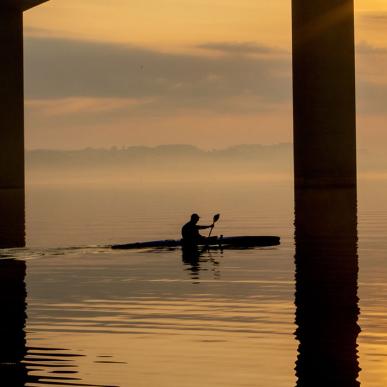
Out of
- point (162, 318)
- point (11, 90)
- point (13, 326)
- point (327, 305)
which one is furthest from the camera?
point (11, 90)

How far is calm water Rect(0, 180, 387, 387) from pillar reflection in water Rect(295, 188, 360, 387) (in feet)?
0.57

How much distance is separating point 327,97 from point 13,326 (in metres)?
37.1

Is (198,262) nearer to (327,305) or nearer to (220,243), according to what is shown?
(220,243)

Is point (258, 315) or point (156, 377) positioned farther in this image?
point (258, 315)

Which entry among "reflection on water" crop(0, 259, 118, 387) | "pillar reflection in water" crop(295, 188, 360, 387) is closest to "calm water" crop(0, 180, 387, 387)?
"reflection on water" crop(0, 259, 118, 387)

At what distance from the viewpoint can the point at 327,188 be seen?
171 ft

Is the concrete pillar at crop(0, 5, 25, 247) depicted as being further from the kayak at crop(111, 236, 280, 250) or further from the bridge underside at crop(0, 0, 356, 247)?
the kayak at crop(111, 236, 280, 250)

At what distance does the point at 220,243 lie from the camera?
97.8 ft

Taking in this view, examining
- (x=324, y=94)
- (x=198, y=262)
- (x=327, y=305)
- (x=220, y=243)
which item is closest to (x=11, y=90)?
(x=324, y=94)

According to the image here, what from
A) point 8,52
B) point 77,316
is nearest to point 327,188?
point 8,52

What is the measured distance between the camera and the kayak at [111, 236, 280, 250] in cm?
2944

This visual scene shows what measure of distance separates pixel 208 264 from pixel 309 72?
27.1 m

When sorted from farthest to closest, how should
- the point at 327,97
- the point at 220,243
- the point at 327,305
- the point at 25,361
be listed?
the point at 327,97 < the point at 220,243 < the point at 327,305 < the point at 25,361

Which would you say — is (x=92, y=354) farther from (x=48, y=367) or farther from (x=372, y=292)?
(x=372, y=292)
